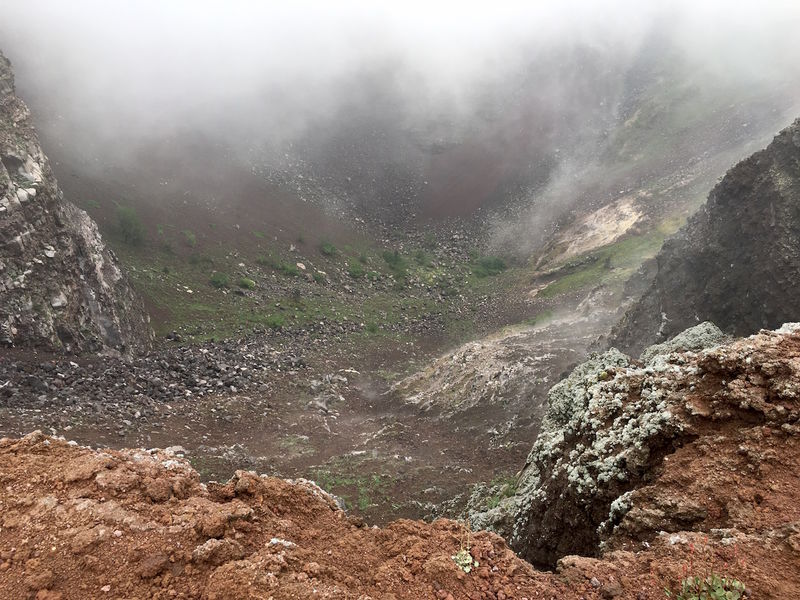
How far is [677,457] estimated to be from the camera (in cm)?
651

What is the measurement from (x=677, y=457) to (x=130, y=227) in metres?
34.5

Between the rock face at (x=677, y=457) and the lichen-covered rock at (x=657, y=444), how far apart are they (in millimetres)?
14

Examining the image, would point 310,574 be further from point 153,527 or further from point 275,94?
point 275,94

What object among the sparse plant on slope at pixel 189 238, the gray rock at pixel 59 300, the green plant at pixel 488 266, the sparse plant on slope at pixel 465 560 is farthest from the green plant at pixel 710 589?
the green plant at pixel 488 266

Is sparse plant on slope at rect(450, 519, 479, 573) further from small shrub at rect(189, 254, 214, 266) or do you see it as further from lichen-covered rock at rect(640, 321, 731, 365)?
small shrub at rect(189, 254, 214, 266)

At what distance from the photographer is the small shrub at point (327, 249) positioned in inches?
1639

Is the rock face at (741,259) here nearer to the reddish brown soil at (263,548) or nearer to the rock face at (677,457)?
the rock face at (677,457)

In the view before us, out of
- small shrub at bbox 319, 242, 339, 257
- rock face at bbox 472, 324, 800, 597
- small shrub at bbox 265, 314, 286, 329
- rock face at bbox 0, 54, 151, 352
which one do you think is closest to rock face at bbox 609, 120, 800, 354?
rock face at bbox 472, 324, 800, 597

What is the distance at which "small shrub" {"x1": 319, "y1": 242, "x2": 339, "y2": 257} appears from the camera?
41.6 metres

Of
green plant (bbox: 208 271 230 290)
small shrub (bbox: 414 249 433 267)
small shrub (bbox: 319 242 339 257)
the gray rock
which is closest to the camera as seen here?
the gray rock

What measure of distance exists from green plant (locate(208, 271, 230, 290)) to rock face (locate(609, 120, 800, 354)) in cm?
2463

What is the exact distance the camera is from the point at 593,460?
7.66 meters

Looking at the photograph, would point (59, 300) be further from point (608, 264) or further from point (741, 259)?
point (608, 264)

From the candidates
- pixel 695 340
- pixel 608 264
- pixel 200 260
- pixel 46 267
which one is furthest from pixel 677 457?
pixel 200 260
